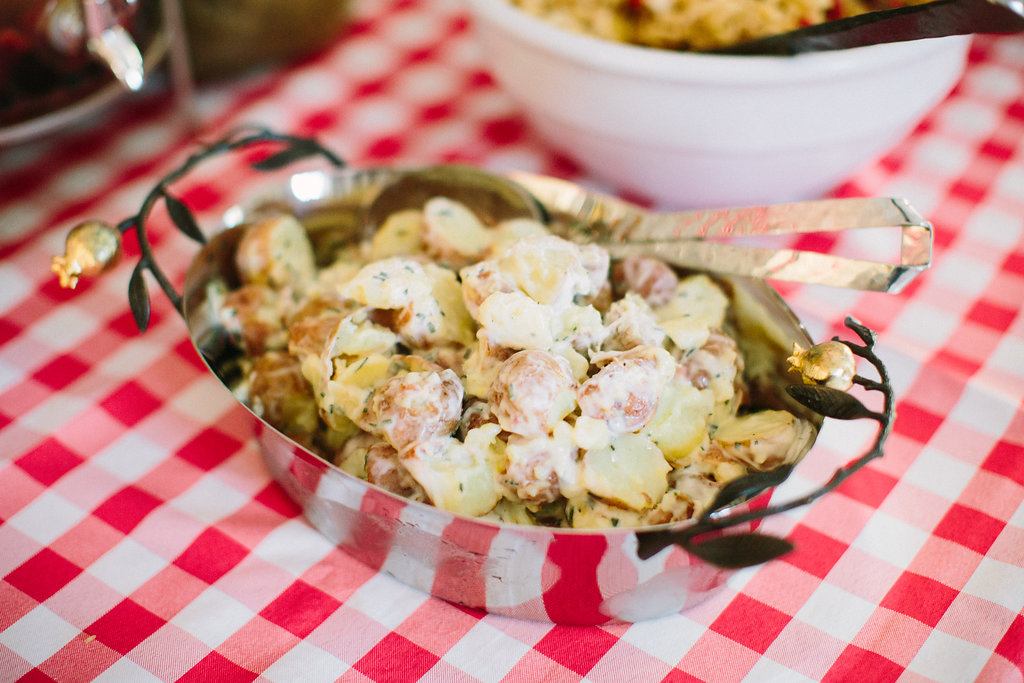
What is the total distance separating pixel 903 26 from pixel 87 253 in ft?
1.66

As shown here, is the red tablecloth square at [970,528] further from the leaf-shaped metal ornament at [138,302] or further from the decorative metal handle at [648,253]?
the leaf-shaped metal ornament at [138,302]

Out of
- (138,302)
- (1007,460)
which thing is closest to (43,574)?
(138,302)

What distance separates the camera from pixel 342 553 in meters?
0.49

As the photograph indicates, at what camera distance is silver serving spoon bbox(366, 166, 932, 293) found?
0.43m

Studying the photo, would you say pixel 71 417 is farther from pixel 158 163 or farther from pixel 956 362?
pixel 956 362

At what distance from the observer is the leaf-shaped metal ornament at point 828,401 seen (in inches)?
16.1

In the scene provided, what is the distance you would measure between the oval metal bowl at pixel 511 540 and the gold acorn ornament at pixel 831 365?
0.08ft

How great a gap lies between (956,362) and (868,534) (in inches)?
7.8

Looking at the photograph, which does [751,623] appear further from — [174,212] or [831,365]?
[174,212]

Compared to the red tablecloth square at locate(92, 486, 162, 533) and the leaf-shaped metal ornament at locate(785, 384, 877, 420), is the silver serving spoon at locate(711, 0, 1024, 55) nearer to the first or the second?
the leaf-shaped metal ornament at locate(785, 384, 877, 420)

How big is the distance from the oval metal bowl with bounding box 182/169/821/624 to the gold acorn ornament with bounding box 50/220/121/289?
0.05 metres

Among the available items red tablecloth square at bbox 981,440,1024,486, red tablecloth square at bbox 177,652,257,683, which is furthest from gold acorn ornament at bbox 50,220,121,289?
red tablecloth square at bbox 981,440,1024,486

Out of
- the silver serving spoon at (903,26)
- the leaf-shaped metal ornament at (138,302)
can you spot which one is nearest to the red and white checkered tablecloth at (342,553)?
the leaf-shaped metal ornament at (138,302)

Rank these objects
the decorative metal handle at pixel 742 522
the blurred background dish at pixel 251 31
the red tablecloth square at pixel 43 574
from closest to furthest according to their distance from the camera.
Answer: the decorative metal handle at pixel 742 522 → the red tablecloth square at pixel 43 574 → the blurred background dish at pixel 251 31
